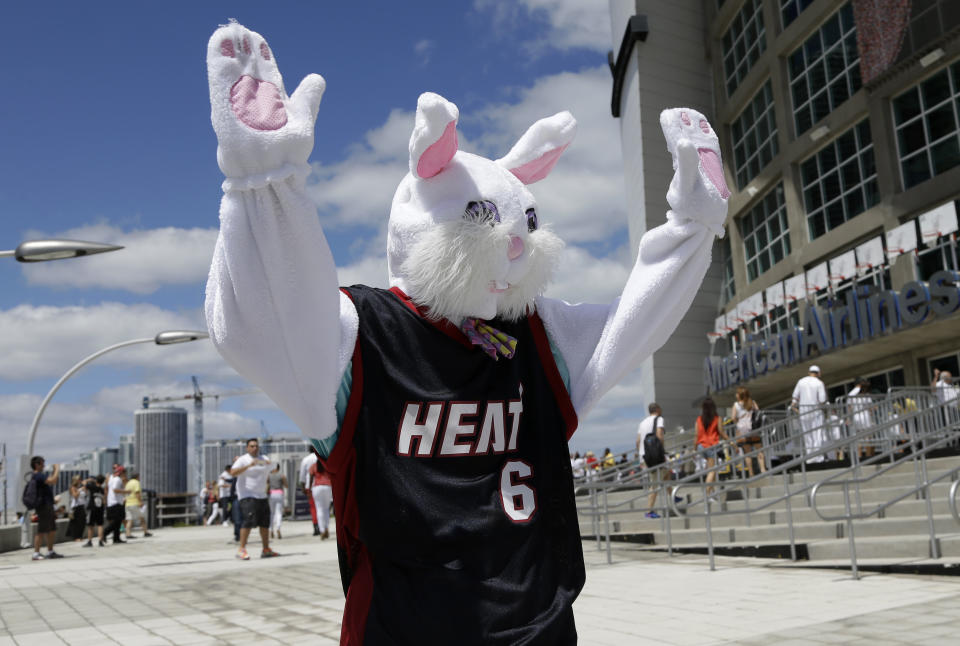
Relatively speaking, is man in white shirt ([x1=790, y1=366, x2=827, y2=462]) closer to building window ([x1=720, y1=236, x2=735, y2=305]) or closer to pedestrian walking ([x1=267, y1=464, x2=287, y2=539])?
pedestrian walking ([x1=267, y1=464, x2=287, y2=539])

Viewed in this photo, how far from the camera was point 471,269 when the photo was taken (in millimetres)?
2113

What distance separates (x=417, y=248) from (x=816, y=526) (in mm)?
8390

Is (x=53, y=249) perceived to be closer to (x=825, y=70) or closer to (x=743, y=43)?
(x=825, y=70)

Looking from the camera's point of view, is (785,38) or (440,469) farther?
(785,38)

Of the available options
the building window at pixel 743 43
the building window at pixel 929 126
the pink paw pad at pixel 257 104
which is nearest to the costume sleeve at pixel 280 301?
the pink paw pad at pixel 257 104

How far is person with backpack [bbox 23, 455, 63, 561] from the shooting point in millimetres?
13820

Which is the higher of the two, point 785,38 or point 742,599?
point 785,38

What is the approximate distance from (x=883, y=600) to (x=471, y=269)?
17.4 feet

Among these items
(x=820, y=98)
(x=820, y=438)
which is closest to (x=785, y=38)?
(x=820, y=98)

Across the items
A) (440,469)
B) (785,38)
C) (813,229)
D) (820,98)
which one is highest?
(785,38)

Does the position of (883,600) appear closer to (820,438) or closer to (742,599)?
(742,599)

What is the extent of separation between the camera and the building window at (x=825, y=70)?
957 inches

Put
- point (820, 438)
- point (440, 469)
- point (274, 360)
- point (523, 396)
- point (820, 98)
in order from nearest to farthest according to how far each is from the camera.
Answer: point (274, 360) < point (440, 469) < point (523, 396) < point (820, 438) < point (820, 98)

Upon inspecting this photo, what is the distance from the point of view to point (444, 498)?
2.02m
